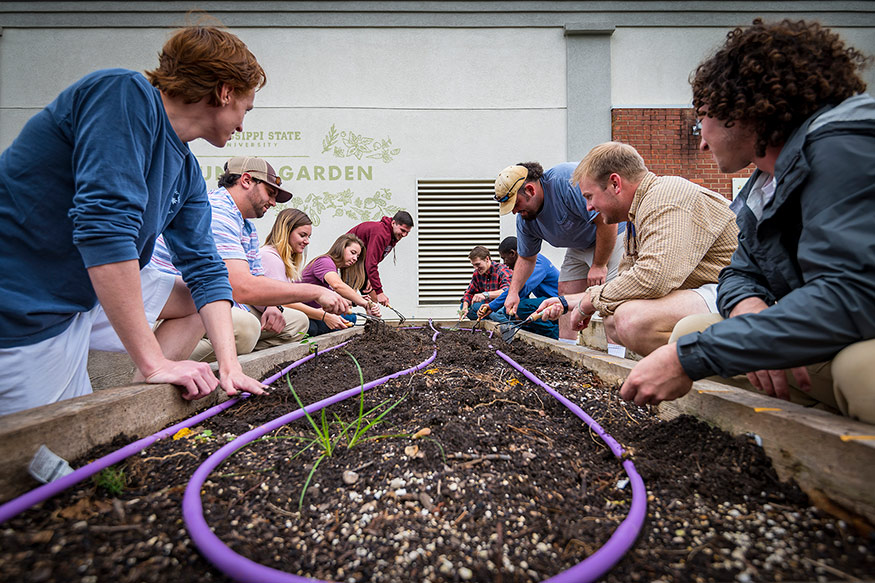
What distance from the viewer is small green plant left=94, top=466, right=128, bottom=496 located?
0.96m

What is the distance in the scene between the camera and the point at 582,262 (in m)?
4.08

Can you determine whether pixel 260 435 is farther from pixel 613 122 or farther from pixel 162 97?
pixel 613 122

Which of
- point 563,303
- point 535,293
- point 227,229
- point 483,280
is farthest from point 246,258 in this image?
point 483,280

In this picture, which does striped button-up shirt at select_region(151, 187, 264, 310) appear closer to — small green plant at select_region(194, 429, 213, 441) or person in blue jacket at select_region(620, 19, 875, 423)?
small green plant at select_region(194, 429, 213, 441)

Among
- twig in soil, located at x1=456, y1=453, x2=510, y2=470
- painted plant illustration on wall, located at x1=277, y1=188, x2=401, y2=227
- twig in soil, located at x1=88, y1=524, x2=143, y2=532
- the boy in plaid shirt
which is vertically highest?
painted plant illustration on wall, located at x1=277, y1=188, x2=401, y2=227

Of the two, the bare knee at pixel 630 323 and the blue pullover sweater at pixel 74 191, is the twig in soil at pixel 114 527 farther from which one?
the bare knee at pixel 630 323

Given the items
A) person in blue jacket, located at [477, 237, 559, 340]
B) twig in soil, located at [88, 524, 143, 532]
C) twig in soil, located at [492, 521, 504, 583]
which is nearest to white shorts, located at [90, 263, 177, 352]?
twig in soil, located at [88, 524, 143, 532]

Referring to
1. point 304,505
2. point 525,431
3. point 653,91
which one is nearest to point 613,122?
point 653,91

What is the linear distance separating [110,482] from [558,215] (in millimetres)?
Result: 3258

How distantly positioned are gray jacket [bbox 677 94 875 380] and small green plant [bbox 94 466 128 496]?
1267mm

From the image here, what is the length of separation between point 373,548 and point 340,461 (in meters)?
0.35

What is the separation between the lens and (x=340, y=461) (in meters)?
1.15

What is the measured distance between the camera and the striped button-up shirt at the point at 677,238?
6.19 ft

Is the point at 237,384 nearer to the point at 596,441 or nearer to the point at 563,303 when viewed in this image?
the point at 596,441
